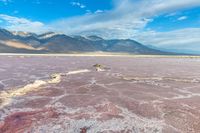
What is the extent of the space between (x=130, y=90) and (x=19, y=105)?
1284cm

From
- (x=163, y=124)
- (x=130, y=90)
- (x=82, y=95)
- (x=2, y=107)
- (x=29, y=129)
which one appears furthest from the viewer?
(x=130, y=90)

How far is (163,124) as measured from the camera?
50.3ft

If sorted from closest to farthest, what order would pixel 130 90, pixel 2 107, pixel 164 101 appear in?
pixel 2 107, pixel 164 101, pixel 130 90

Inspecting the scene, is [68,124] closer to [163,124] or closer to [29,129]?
[29,129]

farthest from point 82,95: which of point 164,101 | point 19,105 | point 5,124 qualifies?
point 5,124

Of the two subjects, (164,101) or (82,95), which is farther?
(82,95)

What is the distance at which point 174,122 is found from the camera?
15.7m

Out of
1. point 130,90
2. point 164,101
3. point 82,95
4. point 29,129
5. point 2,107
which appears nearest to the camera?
point 29,129

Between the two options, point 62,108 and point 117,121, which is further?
point 62,108

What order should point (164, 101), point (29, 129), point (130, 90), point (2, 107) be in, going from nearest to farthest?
point (29, 129), point (2, 107), point (164, 101), point (130, 90)

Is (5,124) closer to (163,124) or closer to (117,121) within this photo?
(117,121)

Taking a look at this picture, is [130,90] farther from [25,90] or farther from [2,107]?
[2,107]

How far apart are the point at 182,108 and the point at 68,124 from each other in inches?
392

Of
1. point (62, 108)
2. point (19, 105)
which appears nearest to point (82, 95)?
point (62, 108)
